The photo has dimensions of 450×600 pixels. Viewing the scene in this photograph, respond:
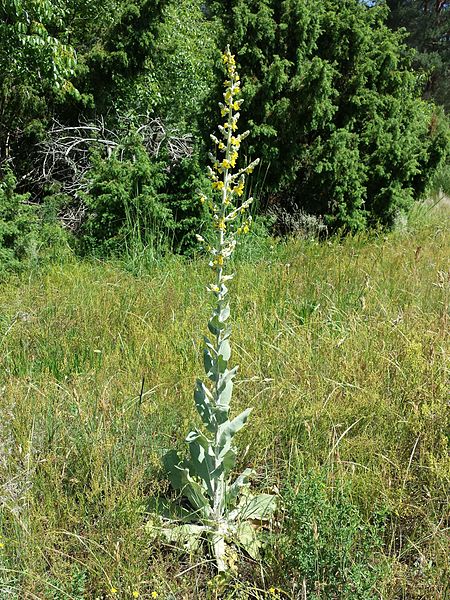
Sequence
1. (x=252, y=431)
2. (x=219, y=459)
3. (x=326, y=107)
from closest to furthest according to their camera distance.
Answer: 1. (x=219, y=459)
2. (x=252, y=431)
3. (x=326, y=107)

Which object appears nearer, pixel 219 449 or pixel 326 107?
pixel 219 449

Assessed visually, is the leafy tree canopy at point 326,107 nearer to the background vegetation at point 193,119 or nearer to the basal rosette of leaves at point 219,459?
the background vegetation at point 193,119

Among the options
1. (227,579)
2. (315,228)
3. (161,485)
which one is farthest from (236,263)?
(227,579)

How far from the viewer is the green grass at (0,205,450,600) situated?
1.92 metres

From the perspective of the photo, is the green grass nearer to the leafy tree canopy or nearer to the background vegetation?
the background vegetation

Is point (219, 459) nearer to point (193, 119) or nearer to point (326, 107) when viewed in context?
point (326, 107)

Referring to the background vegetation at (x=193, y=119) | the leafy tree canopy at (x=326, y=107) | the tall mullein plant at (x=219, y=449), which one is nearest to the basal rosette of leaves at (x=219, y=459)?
the tall mullein plant at (x=219, y=449)

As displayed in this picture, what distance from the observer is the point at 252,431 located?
103 inches

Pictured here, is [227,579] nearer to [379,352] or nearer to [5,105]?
[379,352]

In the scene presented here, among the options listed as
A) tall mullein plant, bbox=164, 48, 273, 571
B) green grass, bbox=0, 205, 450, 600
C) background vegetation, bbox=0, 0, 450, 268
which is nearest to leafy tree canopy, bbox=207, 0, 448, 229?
background vegetation, bbox=0, 0, 450, 268

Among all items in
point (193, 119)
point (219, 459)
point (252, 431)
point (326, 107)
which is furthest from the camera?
point (193, 119)

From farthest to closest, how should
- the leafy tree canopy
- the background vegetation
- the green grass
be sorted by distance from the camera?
the leafy tree canopy < the background vegetation < the green grass

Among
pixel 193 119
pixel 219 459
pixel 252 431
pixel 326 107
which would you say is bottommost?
pixel 252 431

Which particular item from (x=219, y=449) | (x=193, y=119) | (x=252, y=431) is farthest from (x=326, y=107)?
(x=219, y=449)
